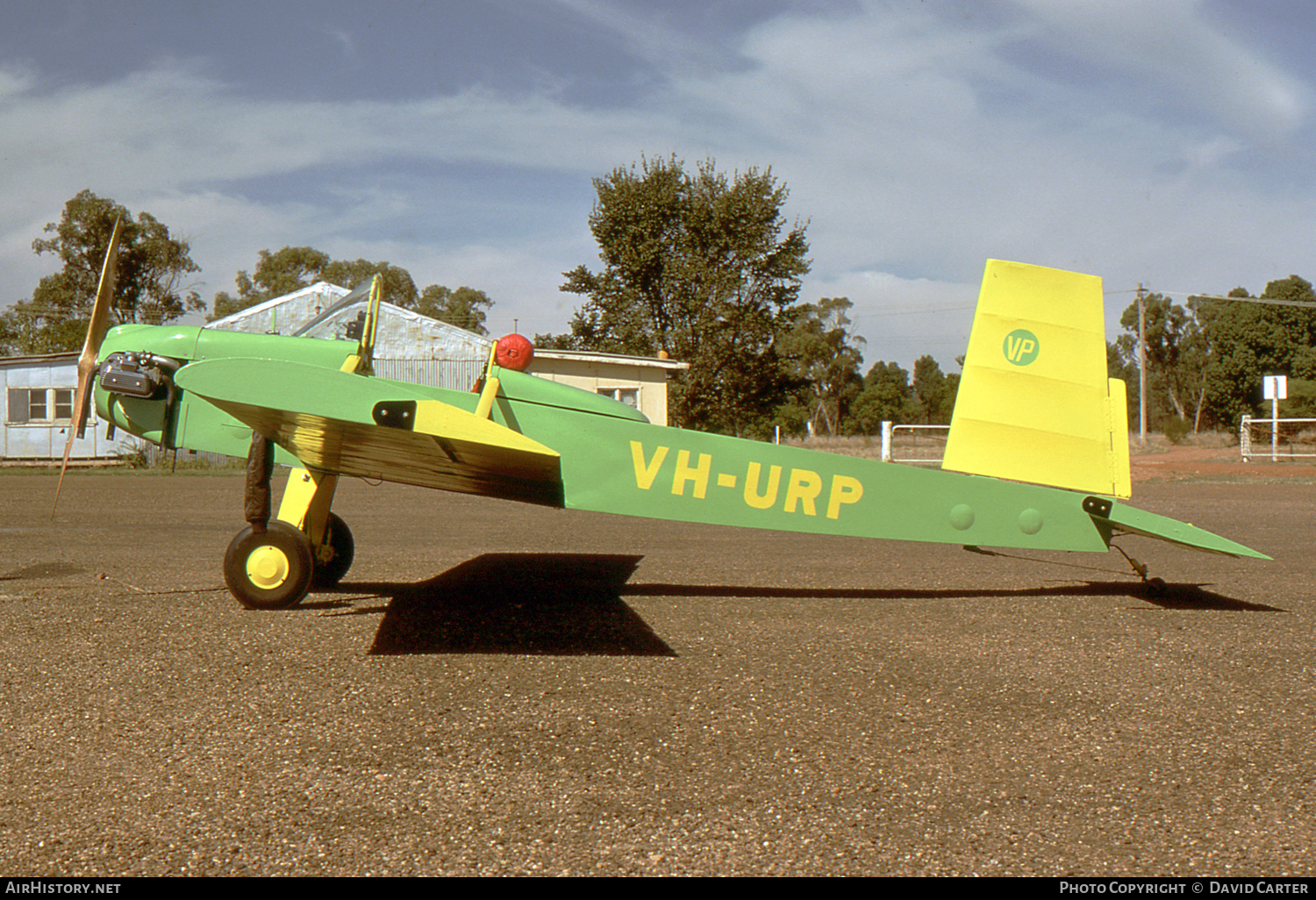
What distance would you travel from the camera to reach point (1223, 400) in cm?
6019

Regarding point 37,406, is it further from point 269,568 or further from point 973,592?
point 973,592

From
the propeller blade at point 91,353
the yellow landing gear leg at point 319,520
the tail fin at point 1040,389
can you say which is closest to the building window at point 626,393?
the yellow landing gear leg at point 319,520

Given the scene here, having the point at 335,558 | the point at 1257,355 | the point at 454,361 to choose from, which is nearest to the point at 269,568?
the point at 335,558

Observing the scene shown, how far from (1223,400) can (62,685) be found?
2769 inches

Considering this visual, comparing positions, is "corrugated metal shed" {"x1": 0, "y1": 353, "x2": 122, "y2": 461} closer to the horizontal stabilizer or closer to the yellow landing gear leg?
the yellow landing gear leg

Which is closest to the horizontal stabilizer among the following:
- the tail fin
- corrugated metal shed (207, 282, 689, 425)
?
the tail fin

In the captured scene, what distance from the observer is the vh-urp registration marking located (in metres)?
5.66

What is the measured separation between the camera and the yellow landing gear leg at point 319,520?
6.08 metres

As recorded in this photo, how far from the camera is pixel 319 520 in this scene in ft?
20.7

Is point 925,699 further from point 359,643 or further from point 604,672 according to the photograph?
point 359,643

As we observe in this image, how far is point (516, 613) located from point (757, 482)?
6.08 feet

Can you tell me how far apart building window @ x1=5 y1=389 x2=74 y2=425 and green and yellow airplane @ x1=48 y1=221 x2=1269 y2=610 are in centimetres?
2455

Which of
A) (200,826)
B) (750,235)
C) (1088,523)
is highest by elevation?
(750,235)
